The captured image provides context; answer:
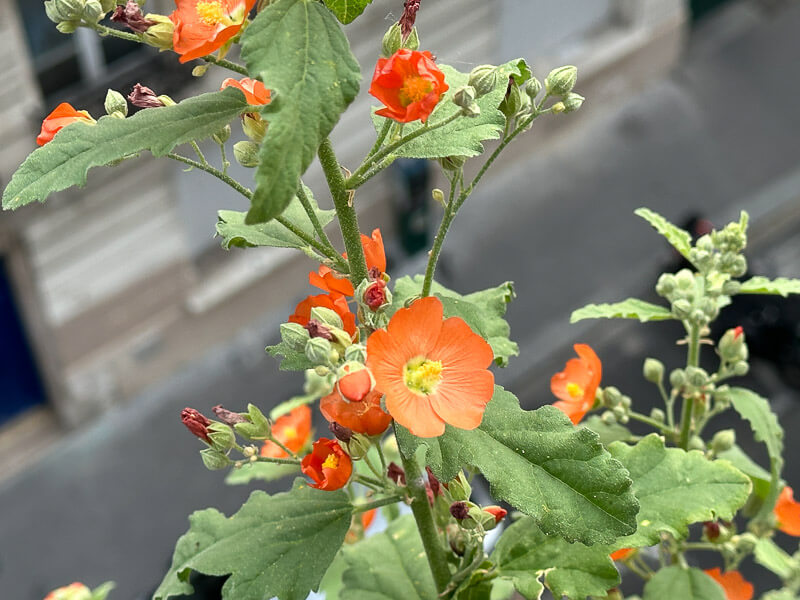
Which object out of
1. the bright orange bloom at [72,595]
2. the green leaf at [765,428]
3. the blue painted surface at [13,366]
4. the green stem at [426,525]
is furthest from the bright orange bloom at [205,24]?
the blue painted surface at [13,366]

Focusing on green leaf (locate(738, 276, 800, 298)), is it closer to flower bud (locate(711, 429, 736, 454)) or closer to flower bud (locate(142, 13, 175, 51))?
flower bud (locate(711, 429, 736, 454))

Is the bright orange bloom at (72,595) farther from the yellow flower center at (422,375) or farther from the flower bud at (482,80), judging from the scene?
A: the flower bud at (482,80)

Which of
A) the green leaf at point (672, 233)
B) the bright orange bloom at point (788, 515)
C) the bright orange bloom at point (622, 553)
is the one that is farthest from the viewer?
the bright orange bloom at point (788, 515)

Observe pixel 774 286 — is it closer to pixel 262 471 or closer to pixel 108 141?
pixel 262 471

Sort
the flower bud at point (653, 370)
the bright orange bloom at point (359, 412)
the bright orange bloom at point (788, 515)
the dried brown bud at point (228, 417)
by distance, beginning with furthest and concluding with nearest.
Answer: the flower bud at point (653, 370)
the bright orange bloom at point (788, 515)
the dried brown bud at point (228, 417)
the bright orange bloom at point (359, 412)

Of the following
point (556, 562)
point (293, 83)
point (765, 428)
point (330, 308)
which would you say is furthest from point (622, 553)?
point (293, 83)

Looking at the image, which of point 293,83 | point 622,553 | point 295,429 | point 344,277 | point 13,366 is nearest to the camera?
point 293,83

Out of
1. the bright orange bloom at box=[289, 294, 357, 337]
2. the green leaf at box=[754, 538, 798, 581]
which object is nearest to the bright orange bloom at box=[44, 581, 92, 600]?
the bright orange bloom at box=[289, 294, 357, 337]

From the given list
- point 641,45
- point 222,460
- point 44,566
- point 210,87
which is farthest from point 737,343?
point 641,45

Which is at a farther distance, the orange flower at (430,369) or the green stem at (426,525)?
the green stem at (426,525)

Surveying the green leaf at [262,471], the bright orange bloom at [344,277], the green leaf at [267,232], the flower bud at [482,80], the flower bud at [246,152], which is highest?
the flower bud at [482,80]

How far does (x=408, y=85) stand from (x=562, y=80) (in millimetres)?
292

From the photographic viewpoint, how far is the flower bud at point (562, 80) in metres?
1.36

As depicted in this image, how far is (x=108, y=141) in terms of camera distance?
45.8 inches
